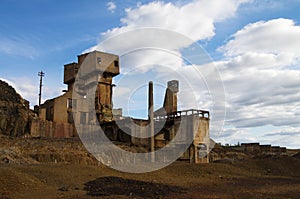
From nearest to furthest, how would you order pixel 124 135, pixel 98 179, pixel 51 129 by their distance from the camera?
pixel 98 179, pixel 124 135, pixel 51 129

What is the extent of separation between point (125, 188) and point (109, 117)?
29253 millimetres

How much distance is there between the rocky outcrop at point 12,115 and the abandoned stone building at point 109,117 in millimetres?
1271

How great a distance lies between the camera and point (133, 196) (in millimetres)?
15703

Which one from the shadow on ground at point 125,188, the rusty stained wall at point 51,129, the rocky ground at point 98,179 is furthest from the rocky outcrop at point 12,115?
the shadow on ground at point 125,188

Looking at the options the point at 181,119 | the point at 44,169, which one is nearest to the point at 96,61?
the point at 181,119

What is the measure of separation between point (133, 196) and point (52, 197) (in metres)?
3.58

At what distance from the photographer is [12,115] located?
39.7 meters

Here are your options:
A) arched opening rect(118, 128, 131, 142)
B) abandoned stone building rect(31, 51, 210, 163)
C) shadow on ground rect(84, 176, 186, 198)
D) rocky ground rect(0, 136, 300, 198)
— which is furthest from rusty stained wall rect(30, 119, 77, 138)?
shadow on ground rect(84, 176, 186, 198)

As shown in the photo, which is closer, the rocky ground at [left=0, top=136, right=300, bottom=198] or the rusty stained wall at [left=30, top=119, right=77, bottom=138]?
the rocky ground at [left=0, top=136, right=300, bottom=198]

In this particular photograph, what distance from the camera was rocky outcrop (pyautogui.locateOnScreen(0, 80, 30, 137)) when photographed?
3878 centimetres

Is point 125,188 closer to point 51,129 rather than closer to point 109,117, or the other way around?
point 51,129

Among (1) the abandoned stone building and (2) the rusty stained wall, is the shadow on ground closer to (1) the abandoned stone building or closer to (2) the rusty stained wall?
(1) the abandoned stone building

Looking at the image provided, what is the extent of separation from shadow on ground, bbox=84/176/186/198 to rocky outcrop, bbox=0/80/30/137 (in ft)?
76.8

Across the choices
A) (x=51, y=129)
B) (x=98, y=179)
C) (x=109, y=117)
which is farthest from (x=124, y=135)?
(x=98, y=179)
